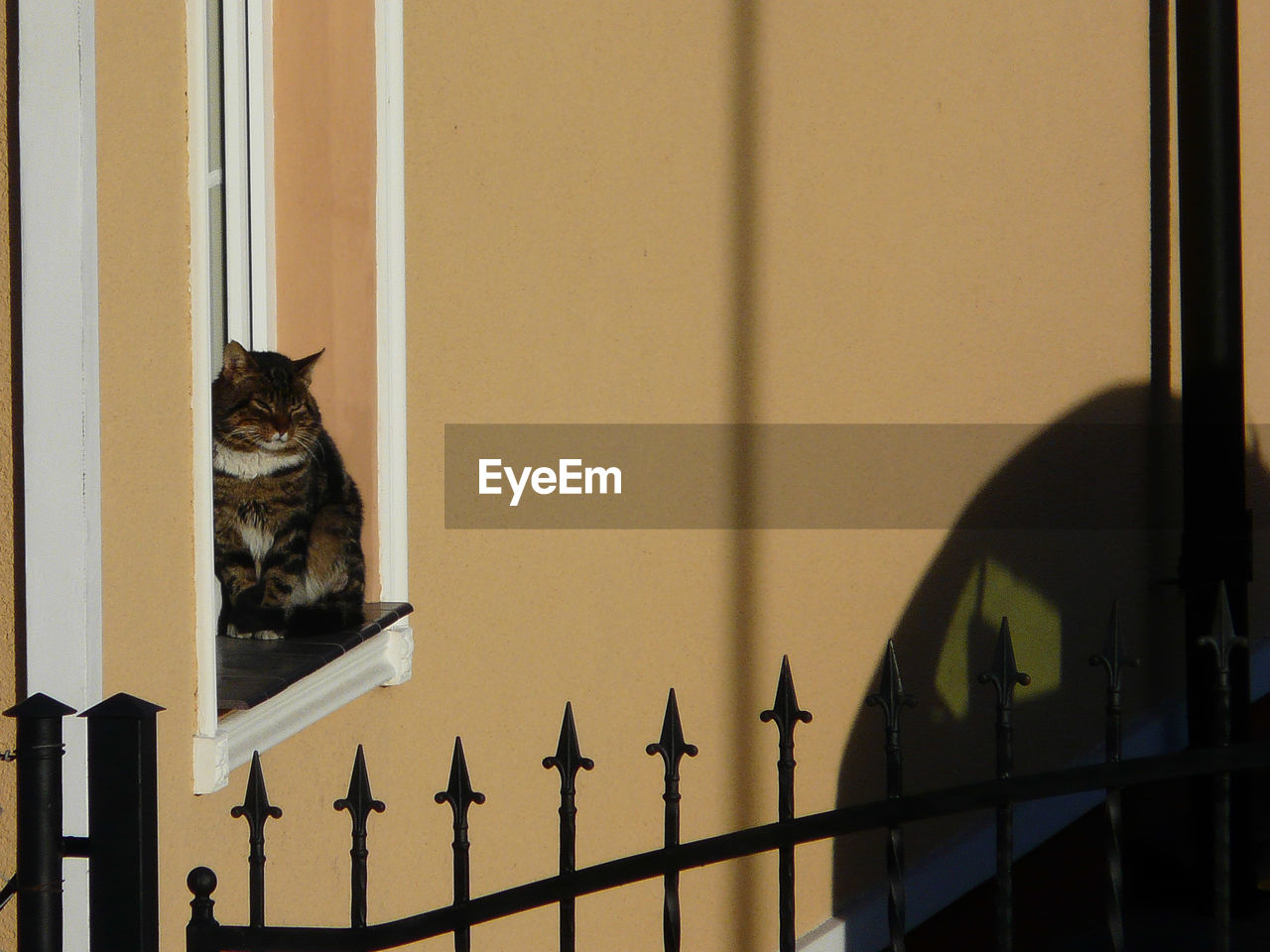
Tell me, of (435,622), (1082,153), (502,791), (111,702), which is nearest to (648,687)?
(502,791)

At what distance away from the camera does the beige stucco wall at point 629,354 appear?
1967mm

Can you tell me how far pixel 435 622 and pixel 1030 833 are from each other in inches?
139

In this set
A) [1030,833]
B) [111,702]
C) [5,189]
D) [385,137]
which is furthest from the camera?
[1030,833]

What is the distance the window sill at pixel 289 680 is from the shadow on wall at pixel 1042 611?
2.25 metres

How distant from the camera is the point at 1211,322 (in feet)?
15.9

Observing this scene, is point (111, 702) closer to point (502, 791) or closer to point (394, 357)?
point (394, 357)

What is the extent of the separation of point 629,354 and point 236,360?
1.23m

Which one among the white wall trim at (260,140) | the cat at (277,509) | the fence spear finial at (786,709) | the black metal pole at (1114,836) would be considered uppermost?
the white wall trim at (260,140)

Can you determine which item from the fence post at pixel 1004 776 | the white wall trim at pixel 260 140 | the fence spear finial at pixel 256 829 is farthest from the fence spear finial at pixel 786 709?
the white wall trim at pixel 260 140

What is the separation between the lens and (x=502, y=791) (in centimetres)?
309

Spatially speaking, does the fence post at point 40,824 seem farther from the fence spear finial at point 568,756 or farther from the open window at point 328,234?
the open window at point 328,234

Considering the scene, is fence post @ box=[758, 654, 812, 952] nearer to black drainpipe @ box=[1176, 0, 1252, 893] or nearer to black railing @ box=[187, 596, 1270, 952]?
black railing @ box=[187, 596, 1270, 952]

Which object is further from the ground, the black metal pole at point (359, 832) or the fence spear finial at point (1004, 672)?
the fence spear finial at point (1004, 672)

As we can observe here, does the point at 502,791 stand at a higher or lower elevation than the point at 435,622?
lower
